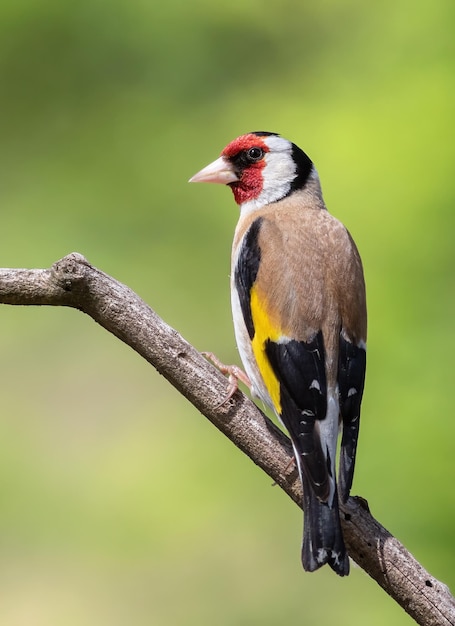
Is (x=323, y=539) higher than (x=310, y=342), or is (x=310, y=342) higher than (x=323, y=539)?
(x=310, y=342)

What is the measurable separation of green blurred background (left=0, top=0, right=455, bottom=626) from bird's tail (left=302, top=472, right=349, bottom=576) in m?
1.20

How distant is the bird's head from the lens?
2055 millimetres

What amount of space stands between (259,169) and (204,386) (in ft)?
1.99

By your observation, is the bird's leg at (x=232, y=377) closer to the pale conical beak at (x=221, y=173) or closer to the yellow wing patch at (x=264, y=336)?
the yellow wing patch at (x=264, y=336)

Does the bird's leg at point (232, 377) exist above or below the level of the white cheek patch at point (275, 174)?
below

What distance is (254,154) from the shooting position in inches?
82.5

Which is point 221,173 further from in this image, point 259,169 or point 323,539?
point 323,539

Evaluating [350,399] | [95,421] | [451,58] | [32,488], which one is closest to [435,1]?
[451,58]

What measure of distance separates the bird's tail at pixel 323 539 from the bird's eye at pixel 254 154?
0.74 meters

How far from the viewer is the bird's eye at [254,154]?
2.09 metres

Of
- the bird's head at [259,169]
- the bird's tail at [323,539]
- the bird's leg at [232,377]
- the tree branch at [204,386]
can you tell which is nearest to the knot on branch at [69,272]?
the tree branch at [204,386]

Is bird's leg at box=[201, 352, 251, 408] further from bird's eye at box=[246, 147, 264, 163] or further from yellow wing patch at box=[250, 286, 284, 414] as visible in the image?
bird's eye at box=[246, 147, 264, 163]

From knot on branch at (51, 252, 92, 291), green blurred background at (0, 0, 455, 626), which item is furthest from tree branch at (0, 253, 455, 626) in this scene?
green blurred background at (0, 0, 455, 626)

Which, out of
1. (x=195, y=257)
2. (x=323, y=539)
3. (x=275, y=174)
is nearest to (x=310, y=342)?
(x=323, y=539)
